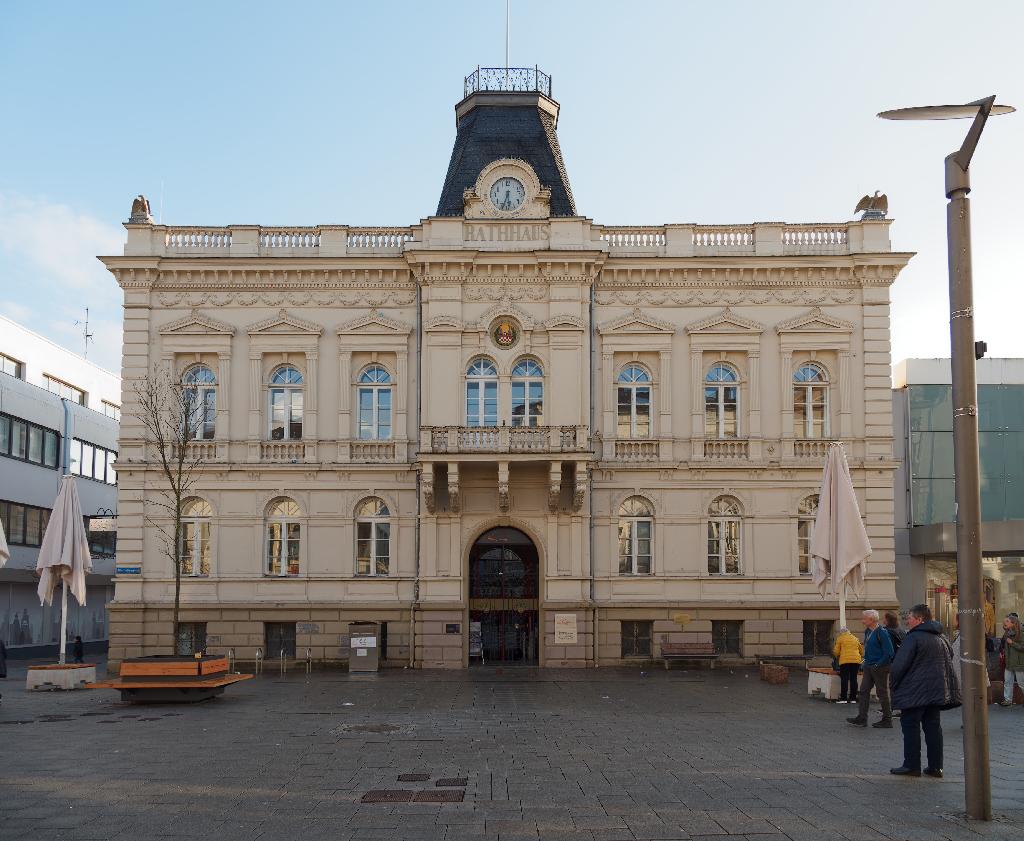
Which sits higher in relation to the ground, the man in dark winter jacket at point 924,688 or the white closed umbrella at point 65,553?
the white closed umbrella at point 65,553

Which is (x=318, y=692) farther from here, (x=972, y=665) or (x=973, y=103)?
(x=973, y=103)

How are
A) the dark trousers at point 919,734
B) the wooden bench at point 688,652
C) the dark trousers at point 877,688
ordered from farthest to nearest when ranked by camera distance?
the wooden bench at point 688,652, the dark trousers at point 877,688, the dark trousers at point 919,734

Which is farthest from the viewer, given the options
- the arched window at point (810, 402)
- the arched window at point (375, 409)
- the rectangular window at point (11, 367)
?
the rectangular window at point (11, 367)

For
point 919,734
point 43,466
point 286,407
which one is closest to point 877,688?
point 919,734

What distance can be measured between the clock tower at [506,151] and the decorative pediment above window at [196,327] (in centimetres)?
736

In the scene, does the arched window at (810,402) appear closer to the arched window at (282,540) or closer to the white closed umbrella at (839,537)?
the white closed umbrella at (839,537)

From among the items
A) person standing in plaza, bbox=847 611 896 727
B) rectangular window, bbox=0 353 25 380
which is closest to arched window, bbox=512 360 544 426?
person standing in plaza, bbox=847 611 896 727

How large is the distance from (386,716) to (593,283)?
16429 millimetres

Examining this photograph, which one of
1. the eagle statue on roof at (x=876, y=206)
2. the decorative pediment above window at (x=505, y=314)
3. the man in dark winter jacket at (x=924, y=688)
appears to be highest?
the eagle statue on roof at (x=876, y=206)

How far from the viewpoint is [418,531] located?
3155 cm

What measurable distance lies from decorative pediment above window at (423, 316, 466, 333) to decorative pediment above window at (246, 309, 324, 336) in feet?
10.5

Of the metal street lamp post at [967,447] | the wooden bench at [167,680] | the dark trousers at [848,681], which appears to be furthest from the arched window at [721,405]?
the metal street lamp post at [967,447]

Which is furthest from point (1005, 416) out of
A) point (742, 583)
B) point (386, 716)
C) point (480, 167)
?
point (386, 716)

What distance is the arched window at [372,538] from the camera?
3173 centimetres
